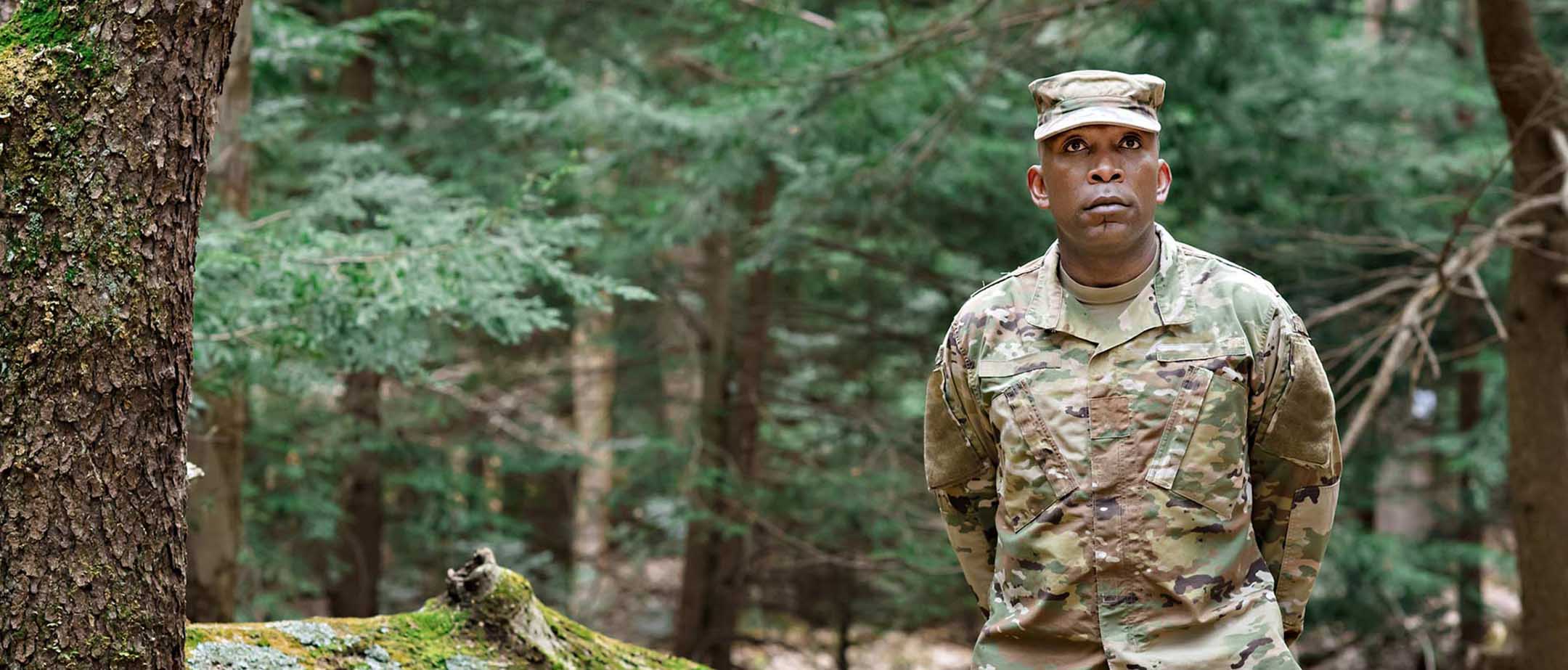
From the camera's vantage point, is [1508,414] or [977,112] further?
[977,112]

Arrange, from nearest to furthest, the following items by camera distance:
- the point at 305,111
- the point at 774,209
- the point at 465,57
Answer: the point at 774,209 → the point at 305,111 → the point at 465,57

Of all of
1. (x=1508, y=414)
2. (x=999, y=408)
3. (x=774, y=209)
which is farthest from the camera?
(x=774, y=209)

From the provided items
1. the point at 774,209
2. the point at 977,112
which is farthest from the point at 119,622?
the point at 977,112

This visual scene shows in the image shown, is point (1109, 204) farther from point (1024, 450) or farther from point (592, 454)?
point (592, 454)

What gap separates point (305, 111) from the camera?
10195 millimetres

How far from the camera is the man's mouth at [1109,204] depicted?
9.94ft

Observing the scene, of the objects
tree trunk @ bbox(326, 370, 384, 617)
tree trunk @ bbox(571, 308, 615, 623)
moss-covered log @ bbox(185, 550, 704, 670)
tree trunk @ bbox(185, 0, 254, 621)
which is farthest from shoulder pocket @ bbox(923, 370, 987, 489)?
tree trunk @ bbox(571, 308, 615, 623)

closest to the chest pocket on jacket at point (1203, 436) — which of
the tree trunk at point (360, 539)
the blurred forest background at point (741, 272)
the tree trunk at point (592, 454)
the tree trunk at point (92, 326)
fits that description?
the tree trunk at point (92, 326)

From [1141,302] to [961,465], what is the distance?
0.63 m

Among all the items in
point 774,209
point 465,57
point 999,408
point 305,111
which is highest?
point 465,57

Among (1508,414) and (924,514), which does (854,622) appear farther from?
(1508,414)

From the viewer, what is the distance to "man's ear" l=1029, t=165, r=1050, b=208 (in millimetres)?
3176

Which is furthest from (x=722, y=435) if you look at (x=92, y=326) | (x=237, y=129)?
(x=92, y=326)

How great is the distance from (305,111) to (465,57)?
1.63 metres
